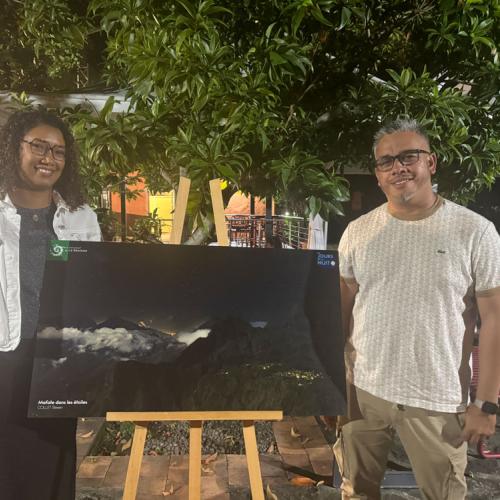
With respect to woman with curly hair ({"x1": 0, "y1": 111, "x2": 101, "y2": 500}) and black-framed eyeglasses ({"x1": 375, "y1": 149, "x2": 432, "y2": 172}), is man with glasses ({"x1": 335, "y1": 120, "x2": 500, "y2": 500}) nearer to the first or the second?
black-framed eyeglasses ({"x1": 375, "y1": 149, "x2": 432, "y2": 172})

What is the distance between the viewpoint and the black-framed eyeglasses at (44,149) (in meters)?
2.18

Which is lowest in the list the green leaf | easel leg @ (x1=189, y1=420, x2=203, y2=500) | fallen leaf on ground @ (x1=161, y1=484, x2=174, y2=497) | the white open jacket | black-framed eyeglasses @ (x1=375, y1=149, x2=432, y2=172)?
fallen leaf on ground @ (x1=161, y1=484, x2=174, y2=497)

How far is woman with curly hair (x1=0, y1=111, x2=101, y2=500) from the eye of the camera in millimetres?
2078

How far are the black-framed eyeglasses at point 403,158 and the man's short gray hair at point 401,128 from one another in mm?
81

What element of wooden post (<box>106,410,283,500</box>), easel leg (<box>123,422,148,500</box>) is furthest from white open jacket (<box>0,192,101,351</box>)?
easel leg (<box>123,422,148,500</box>)

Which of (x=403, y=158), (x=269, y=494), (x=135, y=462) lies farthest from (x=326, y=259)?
(x=269, y=494)

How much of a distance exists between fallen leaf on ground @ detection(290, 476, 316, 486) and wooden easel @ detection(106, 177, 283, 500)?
4.14ft

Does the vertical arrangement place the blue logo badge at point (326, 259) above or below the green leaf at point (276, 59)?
below

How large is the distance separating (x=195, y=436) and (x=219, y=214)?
1092 mm

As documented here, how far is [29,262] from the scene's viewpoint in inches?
83.0

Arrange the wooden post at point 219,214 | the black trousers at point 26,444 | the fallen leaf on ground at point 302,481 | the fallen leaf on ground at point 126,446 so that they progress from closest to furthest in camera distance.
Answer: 1. the black trousers at point 26,444
2. the wooden post at point 219,214
3. the fallen leaf on ground at point 302,481
4. the fallen leaf on ground at point 126,446

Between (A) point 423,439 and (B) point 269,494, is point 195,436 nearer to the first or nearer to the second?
(A) point 423,439

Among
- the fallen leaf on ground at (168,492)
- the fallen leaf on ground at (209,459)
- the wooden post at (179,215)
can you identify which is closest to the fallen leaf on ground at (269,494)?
the fallen leaf on ground at (209,459)

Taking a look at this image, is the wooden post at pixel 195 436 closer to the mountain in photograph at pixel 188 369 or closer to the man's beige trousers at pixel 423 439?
the mountain in photograph at pixel 188 369
